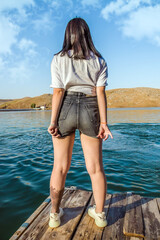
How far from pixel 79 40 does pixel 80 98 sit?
0.72 metres

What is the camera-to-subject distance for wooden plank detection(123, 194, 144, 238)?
92.7 inches

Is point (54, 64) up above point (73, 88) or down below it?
above

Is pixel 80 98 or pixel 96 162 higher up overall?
pixel 80 98

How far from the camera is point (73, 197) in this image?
11.0ft

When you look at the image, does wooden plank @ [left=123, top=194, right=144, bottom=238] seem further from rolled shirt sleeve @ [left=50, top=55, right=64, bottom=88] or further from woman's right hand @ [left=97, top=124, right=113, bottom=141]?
rolled shirt sleeve @ [left=50, top=55, right=64, bottom=88]

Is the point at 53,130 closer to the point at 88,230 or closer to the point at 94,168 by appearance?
the point at 94,168

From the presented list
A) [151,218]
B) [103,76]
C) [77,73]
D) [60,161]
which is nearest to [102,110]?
[103,76]

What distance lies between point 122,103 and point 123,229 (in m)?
92.7

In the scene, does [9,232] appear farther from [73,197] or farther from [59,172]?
[59,172]

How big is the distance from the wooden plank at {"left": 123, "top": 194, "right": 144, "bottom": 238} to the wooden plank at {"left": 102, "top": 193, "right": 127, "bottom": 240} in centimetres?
7

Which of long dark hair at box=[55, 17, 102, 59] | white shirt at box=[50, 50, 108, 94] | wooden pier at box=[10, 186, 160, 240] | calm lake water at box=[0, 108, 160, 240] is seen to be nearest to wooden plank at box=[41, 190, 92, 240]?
wooden pier at box=[10, 186, 160, 240]

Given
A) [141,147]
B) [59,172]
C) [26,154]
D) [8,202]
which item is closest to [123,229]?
[59,172]

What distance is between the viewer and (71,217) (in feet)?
9.00

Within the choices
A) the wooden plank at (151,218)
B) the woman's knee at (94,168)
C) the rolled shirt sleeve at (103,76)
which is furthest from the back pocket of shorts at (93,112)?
the wooden plank at (151,218)
